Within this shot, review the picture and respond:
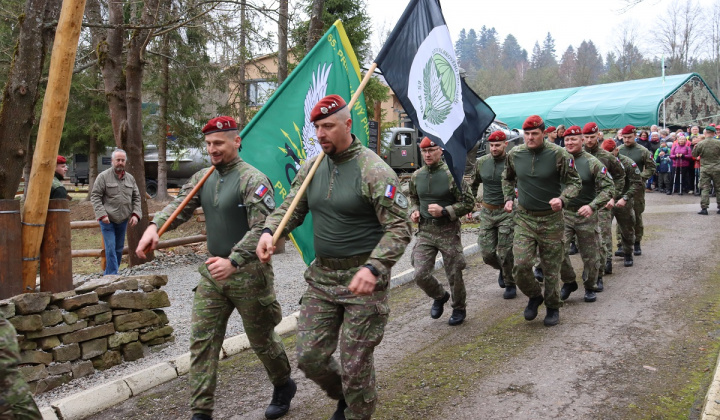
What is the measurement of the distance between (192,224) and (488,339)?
49.1 ft

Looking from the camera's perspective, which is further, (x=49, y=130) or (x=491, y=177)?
(x=491, y=177)

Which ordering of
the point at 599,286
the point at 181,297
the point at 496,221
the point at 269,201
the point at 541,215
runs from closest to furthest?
the point at 269,201, the point at 541,215, the point at 496,221, the point at 599,286, the point at 181,297

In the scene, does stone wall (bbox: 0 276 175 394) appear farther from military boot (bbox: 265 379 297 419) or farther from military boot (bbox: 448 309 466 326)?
military boot (bbox: 448 309 466 326)

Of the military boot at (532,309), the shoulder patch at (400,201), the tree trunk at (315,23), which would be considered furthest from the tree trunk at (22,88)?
the tree trunk at (315,23)

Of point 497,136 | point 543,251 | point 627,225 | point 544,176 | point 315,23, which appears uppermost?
point 315,23

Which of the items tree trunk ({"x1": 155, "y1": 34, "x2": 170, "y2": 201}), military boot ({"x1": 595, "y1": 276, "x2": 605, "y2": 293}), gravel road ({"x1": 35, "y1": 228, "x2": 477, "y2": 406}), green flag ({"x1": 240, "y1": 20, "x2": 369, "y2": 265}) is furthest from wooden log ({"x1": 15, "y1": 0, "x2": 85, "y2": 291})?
tree trunk ({"x1": 155, "y1": 34, "x2": 170, "y2": 201})

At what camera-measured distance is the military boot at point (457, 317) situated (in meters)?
7.06

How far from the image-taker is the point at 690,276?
29.5 ft

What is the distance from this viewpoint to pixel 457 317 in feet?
23.3

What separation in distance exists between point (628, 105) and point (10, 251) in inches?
1169

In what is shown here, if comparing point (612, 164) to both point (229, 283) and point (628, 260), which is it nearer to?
point (628, 260)

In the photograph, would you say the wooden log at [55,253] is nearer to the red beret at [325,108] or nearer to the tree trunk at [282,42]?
the red beret at [325,108]

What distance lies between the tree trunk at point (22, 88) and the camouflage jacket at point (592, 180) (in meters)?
6.08

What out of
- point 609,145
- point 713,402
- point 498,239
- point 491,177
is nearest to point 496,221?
point 498,239
